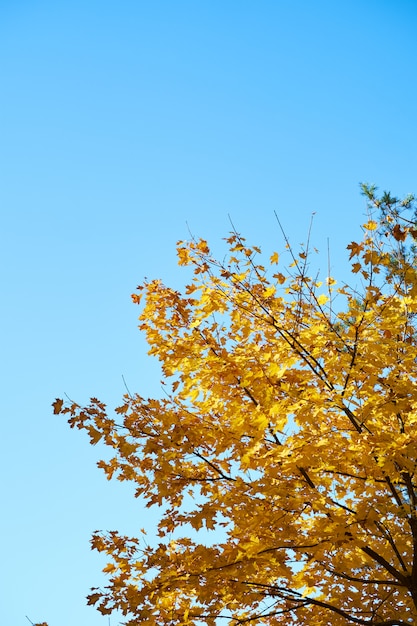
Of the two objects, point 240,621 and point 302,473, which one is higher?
point 302,473

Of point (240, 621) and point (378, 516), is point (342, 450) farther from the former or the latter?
point (240, 621)

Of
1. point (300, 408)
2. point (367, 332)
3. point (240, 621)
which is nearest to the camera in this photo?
point (300, 408)

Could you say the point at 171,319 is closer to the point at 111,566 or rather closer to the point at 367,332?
the point at 367,332

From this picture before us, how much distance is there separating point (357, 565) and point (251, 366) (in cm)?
152

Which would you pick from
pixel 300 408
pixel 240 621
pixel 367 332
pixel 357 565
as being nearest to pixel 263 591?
pixel 240 621

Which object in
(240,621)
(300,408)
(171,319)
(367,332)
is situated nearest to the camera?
(300,408)

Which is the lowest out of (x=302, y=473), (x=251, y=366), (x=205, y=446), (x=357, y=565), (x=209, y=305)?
(x=357, y=565)

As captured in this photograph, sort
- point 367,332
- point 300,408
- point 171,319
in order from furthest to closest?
point 171,319 < point 367,332 < point 300,408

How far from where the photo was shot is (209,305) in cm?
399

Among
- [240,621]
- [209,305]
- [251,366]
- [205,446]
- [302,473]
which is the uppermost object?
[209,305]

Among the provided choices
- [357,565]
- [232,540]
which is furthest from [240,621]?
[357,565]

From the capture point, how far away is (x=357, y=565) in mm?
3855

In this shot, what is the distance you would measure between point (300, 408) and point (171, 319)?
1.41 metres

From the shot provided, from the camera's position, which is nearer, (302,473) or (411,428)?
(302,473)
